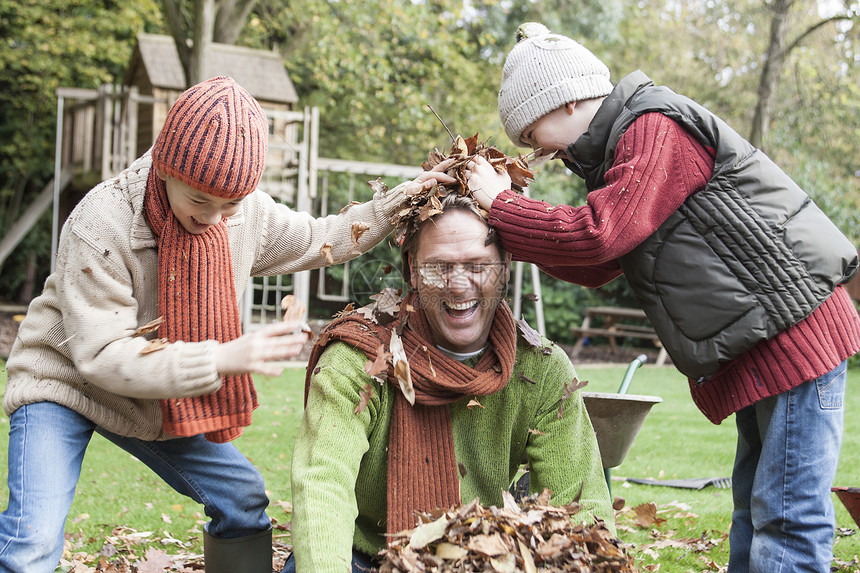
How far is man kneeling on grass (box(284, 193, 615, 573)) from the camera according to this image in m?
2.69

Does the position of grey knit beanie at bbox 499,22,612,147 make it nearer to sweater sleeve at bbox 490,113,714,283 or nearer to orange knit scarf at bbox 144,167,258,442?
sweater sleeve at bbox 490,113,714,283

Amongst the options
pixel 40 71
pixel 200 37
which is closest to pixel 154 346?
pixel 200 37

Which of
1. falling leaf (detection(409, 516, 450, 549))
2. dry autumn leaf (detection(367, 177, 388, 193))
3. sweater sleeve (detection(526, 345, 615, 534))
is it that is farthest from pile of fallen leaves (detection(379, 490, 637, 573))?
dry autumn leaf (detection(367, 177, 388, 193))

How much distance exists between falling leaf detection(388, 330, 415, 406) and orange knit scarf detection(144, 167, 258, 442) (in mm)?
558

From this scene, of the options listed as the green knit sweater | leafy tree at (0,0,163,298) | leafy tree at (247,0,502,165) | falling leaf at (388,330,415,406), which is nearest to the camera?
the green knit sweater

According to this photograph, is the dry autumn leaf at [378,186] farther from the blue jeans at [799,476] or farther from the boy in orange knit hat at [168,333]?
the blue jeans at [799,476]

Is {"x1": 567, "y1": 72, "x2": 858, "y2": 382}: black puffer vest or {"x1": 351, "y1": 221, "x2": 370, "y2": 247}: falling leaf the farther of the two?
{"x1": 351, "y1": 221, "x2": 370, "y2": 247}: falling leaf

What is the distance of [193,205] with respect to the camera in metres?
2.60

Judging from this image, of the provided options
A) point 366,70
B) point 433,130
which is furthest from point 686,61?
point 366,70

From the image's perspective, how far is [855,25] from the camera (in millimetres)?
13531

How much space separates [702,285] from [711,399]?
0.56m

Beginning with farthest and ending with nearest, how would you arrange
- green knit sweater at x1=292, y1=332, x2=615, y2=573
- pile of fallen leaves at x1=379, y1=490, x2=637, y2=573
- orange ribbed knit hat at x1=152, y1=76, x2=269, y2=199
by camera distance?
green knit sweater at x1=292, y1=332, x2=615, y2=573
orange ribbed knit hat at x1=152, y1=76, x2=269, y2=199
pile of fallen leaves at x1=379, y1=490, x2=637, y2=573

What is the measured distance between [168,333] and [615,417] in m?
1.81

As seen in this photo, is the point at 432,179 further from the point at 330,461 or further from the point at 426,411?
the point at 330,461
